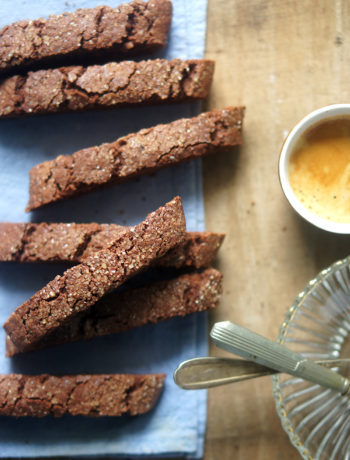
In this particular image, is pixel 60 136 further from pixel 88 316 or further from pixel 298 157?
pixel 298 157

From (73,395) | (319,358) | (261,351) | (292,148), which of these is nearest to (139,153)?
(292,148)

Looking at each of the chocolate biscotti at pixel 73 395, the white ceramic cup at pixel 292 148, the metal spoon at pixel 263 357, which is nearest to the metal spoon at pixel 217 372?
the metal spoon at pixel 263 357

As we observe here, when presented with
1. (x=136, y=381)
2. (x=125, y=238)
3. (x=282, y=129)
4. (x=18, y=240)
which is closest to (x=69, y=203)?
(x=18, y=240)

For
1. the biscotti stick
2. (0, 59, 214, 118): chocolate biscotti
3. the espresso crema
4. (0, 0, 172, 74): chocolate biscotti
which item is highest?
(0, 0, 172, 74): chocolate biscotti

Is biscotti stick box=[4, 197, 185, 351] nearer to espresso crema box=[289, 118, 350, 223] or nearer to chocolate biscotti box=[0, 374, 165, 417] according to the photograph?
chocolate biscotti box=[0, 374, 165, 417]

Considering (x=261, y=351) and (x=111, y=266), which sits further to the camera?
(x=111, y=266)

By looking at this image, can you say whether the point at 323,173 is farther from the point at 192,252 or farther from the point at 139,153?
the point at 139,153

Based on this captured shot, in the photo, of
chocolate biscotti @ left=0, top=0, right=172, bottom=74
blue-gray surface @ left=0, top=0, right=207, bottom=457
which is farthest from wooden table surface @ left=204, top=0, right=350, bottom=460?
chocolate biscotti @ left=0, top=0, right=172, bottom=74
